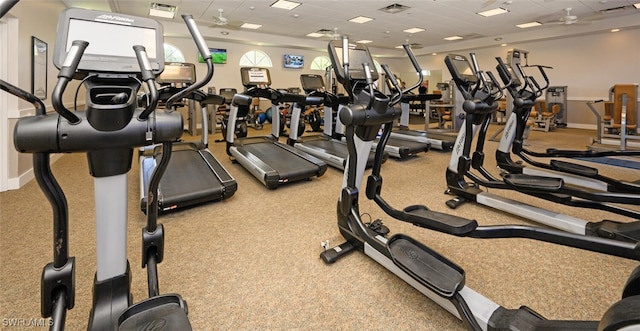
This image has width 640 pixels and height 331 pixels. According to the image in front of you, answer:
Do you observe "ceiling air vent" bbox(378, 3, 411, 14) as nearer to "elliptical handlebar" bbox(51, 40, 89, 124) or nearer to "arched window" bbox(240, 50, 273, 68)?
"arched window" bbox(240, 50, 273, 68)

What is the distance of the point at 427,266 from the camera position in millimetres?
1609

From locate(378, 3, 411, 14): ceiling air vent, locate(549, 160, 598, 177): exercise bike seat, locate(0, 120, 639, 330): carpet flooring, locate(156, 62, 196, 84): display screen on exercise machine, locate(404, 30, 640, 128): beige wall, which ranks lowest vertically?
locate(0, 120, 639, 330): carpet flooring

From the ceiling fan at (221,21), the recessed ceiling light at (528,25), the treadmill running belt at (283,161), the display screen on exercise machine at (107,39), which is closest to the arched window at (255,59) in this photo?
the ceiling fan at (221,21)

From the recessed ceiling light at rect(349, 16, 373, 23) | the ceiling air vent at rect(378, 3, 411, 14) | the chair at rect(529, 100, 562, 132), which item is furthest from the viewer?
the chair at rect(529, 100, 562, 132)

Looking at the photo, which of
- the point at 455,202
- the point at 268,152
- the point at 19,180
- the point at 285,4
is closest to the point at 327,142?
the point at 268,152

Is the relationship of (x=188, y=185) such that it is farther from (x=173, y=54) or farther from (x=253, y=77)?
(x=173, y=54)

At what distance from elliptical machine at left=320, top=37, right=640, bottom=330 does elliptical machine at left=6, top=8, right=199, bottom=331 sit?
1117 millimetres

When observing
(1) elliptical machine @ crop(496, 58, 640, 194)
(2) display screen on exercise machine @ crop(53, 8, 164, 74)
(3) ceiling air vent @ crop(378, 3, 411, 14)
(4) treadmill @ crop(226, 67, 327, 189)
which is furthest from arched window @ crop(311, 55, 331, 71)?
(2) display screen on exercise machine @ crop(53, 8, 164, 74)

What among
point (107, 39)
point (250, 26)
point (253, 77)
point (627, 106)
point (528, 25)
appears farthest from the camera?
point (250, 26)

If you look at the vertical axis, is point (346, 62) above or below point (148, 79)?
above

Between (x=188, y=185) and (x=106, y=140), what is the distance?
209cm

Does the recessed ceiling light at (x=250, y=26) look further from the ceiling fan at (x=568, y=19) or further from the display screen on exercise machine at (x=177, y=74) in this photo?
the ceiling fan at (x=568, y=19)

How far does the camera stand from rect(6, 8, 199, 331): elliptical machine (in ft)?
A: 3.49

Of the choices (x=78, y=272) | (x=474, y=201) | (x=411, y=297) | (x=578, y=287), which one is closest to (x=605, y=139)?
Answer: (x=474, y=201)
